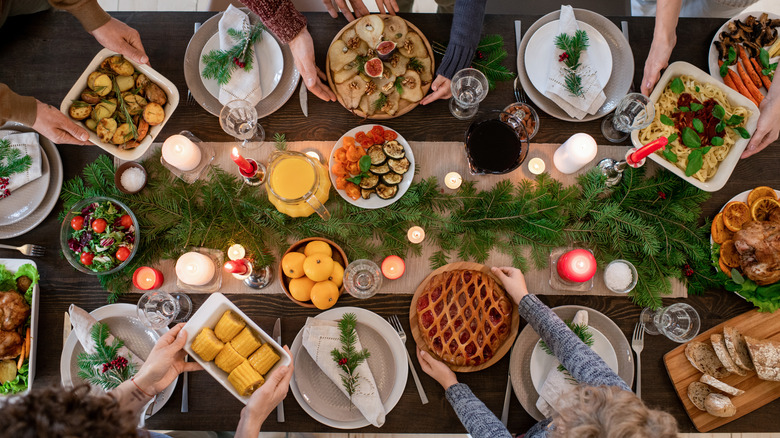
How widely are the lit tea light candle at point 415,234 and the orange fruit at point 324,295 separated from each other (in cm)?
33

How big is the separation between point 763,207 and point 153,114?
2232 mm

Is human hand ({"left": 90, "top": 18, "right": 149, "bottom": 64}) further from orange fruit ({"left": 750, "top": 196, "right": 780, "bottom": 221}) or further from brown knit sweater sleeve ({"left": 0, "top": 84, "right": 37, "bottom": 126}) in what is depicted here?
orange fruit ({"left": 750, "top": 196, "right": 780, "bottom": 221})

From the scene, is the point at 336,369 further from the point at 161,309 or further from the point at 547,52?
the point at 547,52

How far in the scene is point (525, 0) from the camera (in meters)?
2.08

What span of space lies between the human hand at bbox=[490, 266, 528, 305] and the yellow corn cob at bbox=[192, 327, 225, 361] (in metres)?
0.96

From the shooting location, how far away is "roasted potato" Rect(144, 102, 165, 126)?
4.58 feet

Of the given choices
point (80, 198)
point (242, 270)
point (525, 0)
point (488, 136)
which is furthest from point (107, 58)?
point (525, 0)

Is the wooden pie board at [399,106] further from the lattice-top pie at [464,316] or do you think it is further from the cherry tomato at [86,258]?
the cherry tomato at [86,258]

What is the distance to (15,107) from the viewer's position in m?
1.31

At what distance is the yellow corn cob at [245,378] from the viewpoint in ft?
3.98

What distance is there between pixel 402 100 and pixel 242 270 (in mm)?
836

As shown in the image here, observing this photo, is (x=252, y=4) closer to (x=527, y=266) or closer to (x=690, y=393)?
(x=527, y=266)

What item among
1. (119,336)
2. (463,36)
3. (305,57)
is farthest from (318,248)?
(463,36)

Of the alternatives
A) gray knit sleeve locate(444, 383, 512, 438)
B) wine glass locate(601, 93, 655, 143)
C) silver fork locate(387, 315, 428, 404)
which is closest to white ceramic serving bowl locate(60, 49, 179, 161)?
silver fork locate(387, 315, 428, 404)
